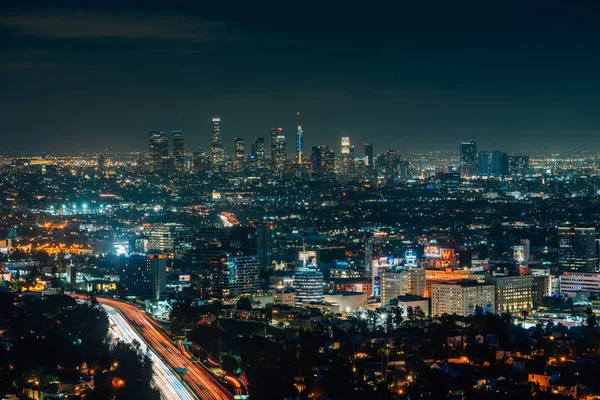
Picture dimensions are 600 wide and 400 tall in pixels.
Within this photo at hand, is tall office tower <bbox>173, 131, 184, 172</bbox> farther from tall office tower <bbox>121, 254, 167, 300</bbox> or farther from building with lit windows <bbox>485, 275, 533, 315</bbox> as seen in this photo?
building with lit windows <bbox>485, 275, 533, 315</bbox>

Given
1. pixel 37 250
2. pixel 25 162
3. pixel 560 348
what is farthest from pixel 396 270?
pixel 25 162

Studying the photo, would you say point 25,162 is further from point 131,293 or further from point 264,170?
point 131,293

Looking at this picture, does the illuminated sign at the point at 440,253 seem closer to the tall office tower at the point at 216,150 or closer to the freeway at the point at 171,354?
the freeway at the point at 171,354

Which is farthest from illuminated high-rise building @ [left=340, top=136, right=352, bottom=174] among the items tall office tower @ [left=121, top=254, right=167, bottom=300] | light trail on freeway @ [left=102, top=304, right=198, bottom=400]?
light trail on freeway @ [left=102, top=304, right=198, bottom=400]

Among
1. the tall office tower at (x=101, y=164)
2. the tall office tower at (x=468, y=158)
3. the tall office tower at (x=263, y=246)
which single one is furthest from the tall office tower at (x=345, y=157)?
the tall office tower at (x=263, y=246)

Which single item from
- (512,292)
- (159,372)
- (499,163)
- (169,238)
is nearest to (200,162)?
(499,163)

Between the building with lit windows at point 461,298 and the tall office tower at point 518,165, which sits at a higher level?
the tall office tower at point 518,165

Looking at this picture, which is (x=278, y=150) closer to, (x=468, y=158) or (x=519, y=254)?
(x=468, y=158)
